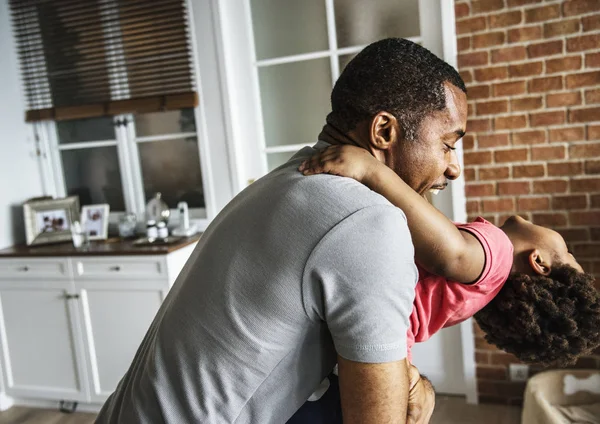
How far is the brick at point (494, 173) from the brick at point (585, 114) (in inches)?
14.7

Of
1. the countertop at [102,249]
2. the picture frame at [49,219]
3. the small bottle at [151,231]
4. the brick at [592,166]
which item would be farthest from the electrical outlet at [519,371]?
the picture frame at [49,219]

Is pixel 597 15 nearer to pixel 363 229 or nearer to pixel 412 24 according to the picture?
pixel 412 24

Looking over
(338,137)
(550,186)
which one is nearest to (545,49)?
(550,186)

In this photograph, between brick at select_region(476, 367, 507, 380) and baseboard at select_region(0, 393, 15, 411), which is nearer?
brick at select_region(476, 367, 507, 380)

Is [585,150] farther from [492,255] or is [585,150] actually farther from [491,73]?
[492,255]

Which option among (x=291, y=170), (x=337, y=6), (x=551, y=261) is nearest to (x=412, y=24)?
(x=337, y=6)

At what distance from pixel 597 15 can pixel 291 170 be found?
2.19m

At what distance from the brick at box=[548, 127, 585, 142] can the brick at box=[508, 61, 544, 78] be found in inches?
11.3

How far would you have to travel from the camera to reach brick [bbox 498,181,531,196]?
→ 2572 millimetres

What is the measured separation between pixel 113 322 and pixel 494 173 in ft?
7.27

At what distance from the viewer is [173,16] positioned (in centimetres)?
309

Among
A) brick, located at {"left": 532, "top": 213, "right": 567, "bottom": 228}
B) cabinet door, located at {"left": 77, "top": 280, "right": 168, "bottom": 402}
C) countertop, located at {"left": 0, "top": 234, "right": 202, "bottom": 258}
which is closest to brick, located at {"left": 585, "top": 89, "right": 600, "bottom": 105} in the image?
brick, located at {"left": 532, "top": 213, "right": 567, "bottom": 228}

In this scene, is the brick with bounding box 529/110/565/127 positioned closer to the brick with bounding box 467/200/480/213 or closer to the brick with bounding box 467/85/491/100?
the brick with bounding box 467/85/491/100

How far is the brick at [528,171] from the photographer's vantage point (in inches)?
100
